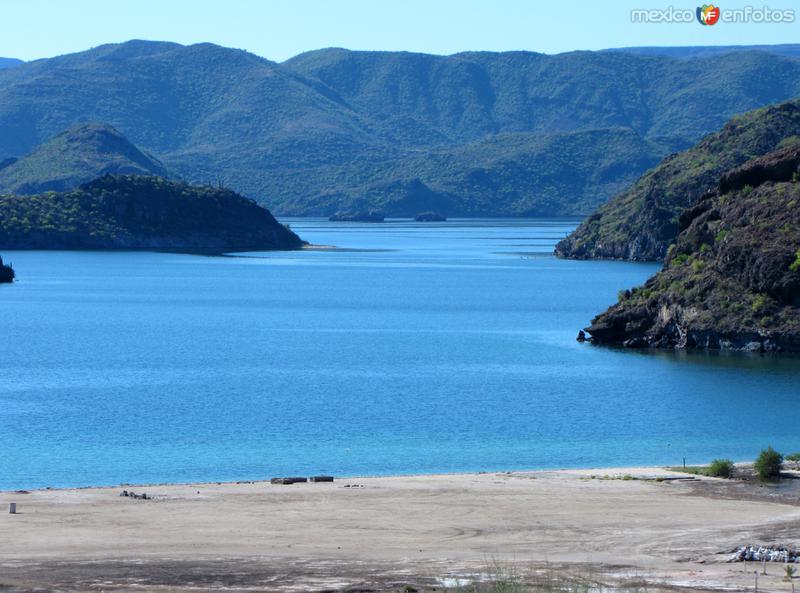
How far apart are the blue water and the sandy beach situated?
7913 mm

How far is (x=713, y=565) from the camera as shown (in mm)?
34812

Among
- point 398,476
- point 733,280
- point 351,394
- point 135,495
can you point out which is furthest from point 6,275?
point 135,495

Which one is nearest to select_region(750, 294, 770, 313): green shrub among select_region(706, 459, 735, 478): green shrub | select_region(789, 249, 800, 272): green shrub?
select_region(789, 249, 800, 272): green shrub

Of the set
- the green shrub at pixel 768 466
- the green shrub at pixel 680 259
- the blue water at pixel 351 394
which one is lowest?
the blue water at pixel 351 394

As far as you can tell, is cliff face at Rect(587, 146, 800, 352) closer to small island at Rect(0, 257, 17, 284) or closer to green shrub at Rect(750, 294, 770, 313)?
green shrub at Rect(750, 294, 770, 313)

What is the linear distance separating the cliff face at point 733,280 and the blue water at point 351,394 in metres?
2.63

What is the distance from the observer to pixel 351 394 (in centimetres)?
7425

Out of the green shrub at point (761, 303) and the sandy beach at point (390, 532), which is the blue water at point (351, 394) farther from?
the sandy beach at point (390, 532)

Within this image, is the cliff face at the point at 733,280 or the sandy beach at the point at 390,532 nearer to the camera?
the sandy beach at the point at 390,532

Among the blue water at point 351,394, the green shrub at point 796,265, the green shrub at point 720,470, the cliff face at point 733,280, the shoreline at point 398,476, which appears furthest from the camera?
the cliff face at point 733,280

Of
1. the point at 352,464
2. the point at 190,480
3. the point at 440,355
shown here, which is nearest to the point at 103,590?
the point at 190,480

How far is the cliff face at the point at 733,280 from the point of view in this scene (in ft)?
295

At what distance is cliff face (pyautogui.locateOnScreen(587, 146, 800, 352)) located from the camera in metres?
90.0

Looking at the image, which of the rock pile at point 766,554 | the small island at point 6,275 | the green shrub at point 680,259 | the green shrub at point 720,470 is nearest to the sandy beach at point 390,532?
the rock pile at point 766,554
